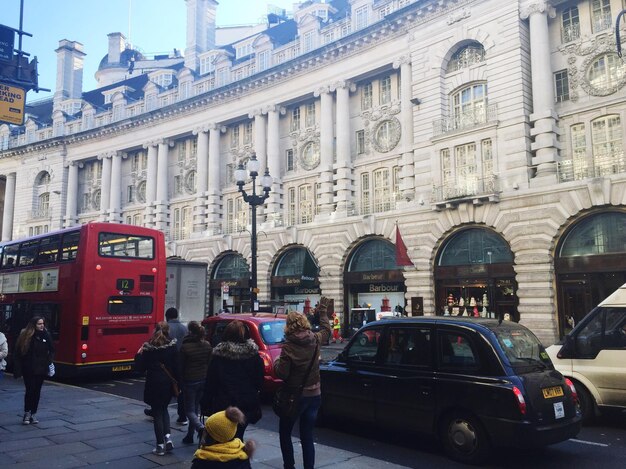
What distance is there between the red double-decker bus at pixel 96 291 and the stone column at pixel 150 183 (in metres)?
25.2

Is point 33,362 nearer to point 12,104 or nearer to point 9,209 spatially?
point 12,104

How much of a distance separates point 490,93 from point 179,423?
69.8 feet

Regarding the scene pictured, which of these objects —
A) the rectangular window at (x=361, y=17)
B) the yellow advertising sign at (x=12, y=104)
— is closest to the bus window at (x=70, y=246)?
the yellow advertising sign at (x=12, y=104)

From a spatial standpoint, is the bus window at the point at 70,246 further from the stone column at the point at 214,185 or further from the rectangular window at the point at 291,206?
the stone column at the point at 214,185

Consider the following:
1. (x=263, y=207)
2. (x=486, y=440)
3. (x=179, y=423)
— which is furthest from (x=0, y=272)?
(x=263, y=207)

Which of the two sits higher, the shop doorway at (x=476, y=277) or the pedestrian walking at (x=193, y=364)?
the shop doorway at (x=476, y=277)

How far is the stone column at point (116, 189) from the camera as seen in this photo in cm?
4372

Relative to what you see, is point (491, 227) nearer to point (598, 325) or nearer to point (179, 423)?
point (598, 325)

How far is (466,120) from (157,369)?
2224 cm

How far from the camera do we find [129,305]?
49.4 feet

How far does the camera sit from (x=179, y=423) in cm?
881

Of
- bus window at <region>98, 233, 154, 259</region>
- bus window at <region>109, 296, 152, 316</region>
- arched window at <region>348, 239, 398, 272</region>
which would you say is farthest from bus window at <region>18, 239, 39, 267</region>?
arched window at <region>348, 239, 398, 272</region>

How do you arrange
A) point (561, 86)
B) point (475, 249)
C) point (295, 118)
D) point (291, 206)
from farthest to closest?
point (295, 118), point (291, 206), point (475, 249), point (561, 86)

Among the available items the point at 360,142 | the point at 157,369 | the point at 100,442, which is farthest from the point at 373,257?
the point at 157,369
